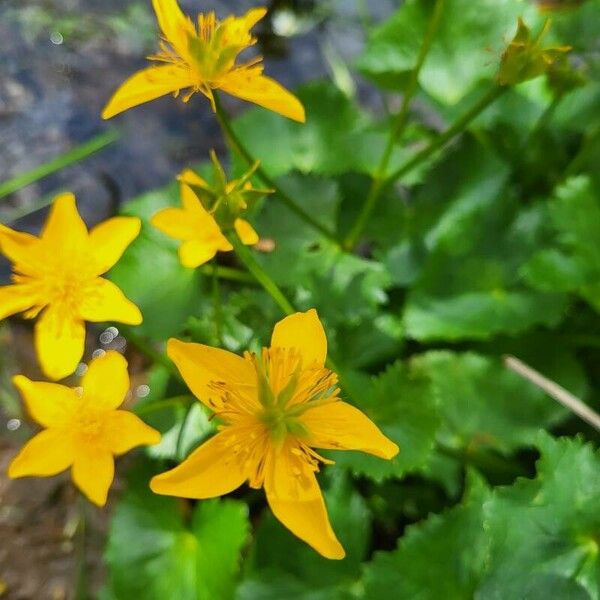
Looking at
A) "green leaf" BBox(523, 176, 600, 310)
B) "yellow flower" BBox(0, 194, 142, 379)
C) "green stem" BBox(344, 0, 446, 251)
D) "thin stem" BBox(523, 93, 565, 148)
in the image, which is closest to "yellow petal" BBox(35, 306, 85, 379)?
"yellow flower" BBox(0, 194, 142, 379)

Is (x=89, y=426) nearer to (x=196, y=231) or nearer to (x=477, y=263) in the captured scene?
(x=196, y=231)

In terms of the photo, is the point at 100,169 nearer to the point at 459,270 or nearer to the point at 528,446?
the point at 459,270

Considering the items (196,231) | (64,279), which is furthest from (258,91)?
(64,279)

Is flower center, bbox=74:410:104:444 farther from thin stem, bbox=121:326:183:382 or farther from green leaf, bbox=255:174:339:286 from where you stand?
green leaf, bbox=255:174:339:286

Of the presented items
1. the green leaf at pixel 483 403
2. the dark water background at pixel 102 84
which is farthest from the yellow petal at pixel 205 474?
the dark water background at pixel 102 84

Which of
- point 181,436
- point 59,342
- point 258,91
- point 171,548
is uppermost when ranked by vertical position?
point 258,91

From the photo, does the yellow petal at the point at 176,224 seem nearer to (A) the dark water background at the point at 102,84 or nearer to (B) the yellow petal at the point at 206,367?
(B) the yellow petal at the point at 206,367
